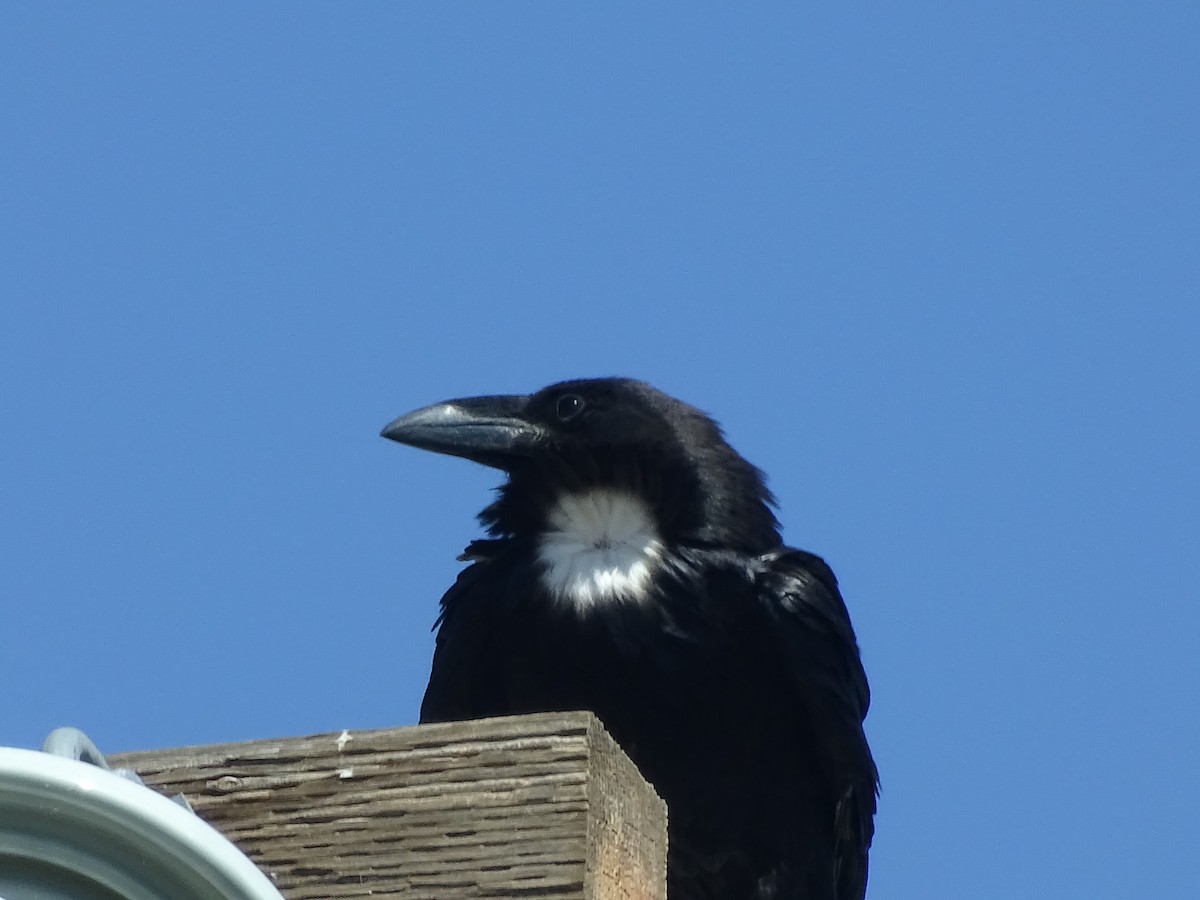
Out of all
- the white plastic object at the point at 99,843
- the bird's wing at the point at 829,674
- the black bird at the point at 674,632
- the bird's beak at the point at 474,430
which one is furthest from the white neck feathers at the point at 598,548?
the white plastic object at the point at 99,843

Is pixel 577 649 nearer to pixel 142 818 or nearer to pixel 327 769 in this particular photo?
pixel 327 769

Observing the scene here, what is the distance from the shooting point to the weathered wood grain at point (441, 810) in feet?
6.36

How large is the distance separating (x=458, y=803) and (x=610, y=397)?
407cm

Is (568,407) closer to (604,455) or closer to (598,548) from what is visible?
(604,455)

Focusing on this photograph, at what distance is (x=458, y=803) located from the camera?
1990 millimetres

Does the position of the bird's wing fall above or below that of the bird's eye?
below

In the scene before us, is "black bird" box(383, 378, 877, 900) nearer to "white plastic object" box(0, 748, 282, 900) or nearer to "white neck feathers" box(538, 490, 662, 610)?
"white neck feathers" box(538, 490, 662, 610)

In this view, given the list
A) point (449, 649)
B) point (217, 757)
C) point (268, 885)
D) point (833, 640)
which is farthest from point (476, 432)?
point (268, 885)

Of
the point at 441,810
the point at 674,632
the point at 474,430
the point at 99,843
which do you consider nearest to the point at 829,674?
the point at 674,632

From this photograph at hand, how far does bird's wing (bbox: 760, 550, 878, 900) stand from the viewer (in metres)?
5.42

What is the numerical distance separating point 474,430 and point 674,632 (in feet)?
3.14

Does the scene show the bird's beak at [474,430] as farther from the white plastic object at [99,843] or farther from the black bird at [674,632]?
the white plastic object at [99,843]

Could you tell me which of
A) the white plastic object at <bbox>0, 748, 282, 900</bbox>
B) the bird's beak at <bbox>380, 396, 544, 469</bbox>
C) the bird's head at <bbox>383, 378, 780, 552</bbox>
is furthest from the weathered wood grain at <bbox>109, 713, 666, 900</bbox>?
the bird's beak at <bbox>380, 396, 544, 469</bbox>

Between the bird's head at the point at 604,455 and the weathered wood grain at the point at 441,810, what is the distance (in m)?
3.60
